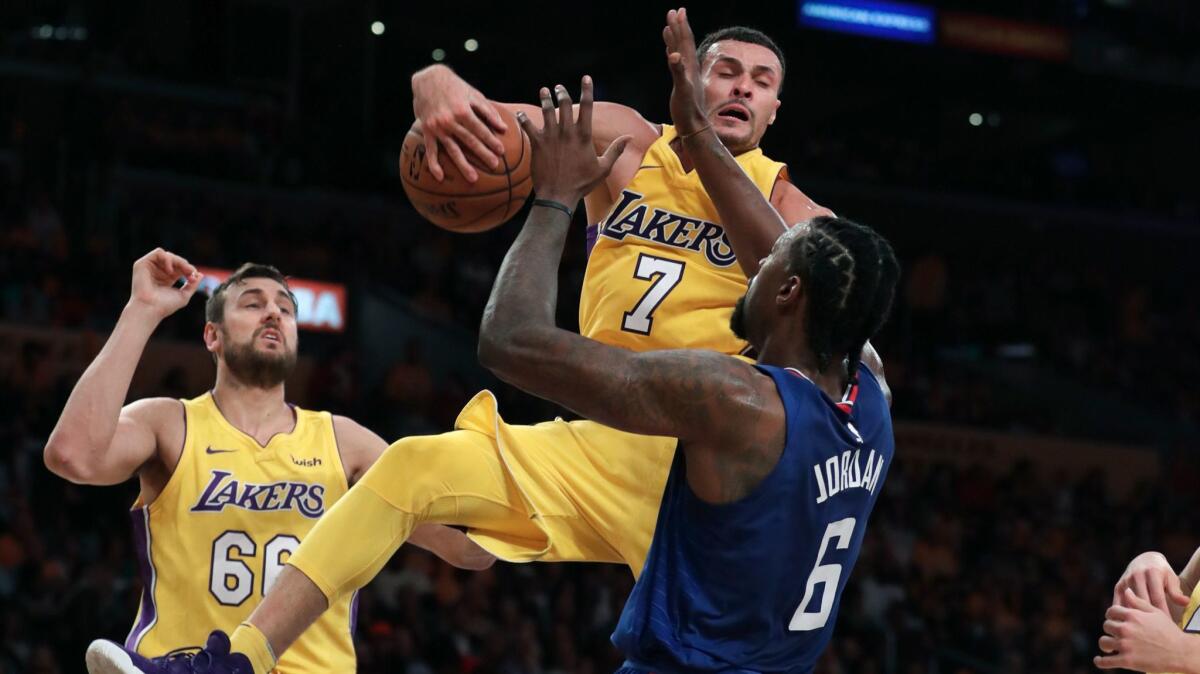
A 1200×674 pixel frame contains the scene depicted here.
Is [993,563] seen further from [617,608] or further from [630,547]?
[630,547]

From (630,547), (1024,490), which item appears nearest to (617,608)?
(1024,490)

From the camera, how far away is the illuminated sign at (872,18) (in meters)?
20.2

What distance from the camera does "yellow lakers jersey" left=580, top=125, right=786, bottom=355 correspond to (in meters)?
4.52

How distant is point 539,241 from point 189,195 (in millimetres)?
15107

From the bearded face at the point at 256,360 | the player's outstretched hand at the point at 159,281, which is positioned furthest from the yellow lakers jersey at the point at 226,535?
the player's outstretched hand at the point at 159,281

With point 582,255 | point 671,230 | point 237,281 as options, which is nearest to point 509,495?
point 671,230

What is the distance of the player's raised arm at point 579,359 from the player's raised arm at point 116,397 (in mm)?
1974

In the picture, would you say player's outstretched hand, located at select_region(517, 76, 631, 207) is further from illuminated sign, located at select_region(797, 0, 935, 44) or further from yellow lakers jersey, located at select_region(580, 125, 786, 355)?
illuminated sign, located at select_region(797, 0, 935, 44)

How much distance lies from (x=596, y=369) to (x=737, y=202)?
1.06m

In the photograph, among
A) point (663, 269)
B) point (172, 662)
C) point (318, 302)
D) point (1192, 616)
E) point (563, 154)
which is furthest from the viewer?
point (318, 302)

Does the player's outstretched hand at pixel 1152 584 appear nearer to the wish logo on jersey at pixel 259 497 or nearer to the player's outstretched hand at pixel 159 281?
the wish logo on jersey at pixel 259 497

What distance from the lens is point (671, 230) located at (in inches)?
182

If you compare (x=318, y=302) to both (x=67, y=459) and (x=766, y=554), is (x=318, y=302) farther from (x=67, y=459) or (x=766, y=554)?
(x=766, y=554)

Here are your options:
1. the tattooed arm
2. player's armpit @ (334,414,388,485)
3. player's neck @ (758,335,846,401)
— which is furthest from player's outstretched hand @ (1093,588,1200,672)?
player's armpit @ (334,414,388,485)
